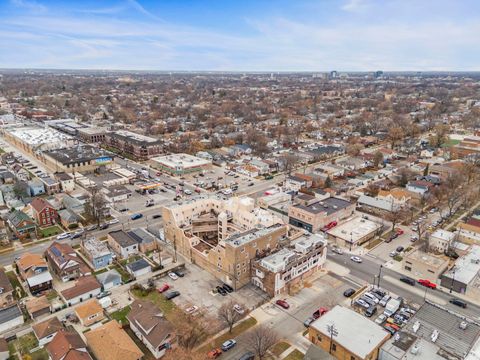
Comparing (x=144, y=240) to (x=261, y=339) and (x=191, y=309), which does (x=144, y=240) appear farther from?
(x=261, y=339)

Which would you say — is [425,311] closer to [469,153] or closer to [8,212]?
[8,212]

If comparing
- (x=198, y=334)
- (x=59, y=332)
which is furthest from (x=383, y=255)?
(x=59, y=332)

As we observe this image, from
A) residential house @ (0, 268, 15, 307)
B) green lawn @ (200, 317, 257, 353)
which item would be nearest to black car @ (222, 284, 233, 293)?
green lawn @ (200, 317, 257, 353)

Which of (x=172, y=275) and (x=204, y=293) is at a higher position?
(x=172, y=275)

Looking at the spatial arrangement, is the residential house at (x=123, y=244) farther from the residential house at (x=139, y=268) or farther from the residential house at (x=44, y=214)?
the residential house at (x=44, y=214)

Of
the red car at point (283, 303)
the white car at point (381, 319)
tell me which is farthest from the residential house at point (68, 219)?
the white car at point (381, 319)

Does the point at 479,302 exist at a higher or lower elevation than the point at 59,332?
lower

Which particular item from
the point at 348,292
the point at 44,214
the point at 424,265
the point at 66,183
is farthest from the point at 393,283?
the point at 66,183
